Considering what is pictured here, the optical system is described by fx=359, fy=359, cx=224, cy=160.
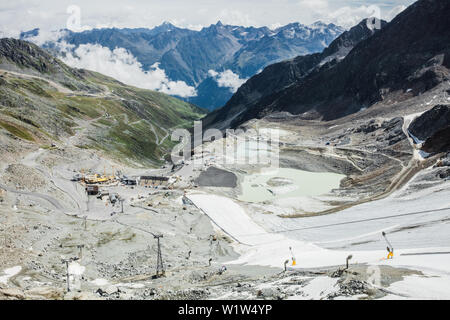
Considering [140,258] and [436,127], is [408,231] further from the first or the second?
[436,127]

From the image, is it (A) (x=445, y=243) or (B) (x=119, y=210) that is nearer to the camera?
(A) (x=445, y=243)

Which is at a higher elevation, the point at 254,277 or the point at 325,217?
the point at 325,217

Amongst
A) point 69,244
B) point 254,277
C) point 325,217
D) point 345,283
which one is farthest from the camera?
point 325,217

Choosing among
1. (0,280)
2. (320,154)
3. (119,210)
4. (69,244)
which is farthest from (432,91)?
(0,280)

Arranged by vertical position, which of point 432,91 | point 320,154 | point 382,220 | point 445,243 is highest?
point 432,91

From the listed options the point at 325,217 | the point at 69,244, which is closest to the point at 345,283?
the point at 69,244
